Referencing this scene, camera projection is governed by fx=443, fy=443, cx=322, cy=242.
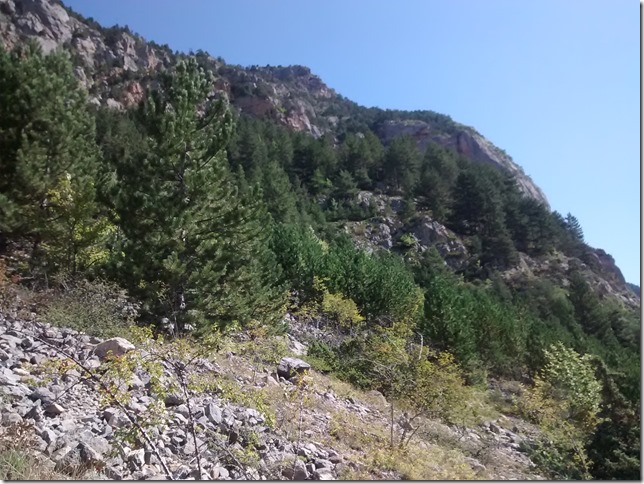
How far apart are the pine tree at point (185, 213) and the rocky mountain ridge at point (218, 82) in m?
24.2

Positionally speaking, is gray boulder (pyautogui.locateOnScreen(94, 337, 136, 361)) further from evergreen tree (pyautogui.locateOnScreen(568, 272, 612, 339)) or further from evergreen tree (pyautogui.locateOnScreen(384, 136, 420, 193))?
evergreen tree (pyautogui.locateOnScreen(384, 136, 420, 193))

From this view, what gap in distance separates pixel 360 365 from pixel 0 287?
39.3ft

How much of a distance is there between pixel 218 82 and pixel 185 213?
97.9m

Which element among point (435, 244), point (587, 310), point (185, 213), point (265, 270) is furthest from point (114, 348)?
point (435, 244)

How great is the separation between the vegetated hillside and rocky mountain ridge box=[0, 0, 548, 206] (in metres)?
21.3

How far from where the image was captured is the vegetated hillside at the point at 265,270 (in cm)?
1111

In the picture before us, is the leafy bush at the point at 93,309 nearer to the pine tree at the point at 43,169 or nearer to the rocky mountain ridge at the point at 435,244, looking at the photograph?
the pine tree at the point at 43,169

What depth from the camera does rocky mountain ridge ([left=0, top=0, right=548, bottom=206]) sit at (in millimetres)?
72438

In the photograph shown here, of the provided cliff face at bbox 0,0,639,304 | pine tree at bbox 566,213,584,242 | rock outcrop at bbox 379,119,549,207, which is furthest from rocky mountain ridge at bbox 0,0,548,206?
pine tree at bbox 566,213,584,242

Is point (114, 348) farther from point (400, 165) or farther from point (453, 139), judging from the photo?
point (453, 139)

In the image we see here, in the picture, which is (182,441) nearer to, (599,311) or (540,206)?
(599,311)

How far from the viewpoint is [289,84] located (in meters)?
148

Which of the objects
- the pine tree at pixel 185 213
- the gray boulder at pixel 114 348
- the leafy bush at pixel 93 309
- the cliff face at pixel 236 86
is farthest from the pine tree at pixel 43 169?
the cliff face at pixel 236 86

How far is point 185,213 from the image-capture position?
11.6 m
